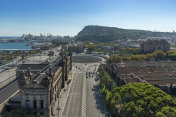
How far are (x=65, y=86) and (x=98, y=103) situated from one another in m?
22.5

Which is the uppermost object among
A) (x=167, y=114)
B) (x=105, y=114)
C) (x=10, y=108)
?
(x=167, y=114)

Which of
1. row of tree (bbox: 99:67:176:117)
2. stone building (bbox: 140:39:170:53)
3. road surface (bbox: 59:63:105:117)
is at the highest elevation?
stone building (bbox: 140:39:170:53)

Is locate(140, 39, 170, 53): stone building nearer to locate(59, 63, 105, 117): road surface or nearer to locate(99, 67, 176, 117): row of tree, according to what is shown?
locate(59, 63, 105, 117): road surface

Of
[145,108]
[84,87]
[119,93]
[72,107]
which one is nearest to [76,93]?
[84,87]

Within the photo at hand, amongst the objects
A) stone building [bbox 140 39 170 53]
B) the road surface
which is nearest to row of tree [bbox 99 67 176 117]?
the road surface

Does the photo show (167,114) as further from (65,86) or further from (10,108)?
(65,86)

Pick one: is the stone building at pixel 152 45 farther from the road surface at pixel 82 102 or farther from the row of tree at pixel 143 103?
the row of tree at pixel 143 103

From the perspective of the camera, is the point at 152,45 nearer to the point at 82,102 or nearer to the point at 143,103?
the point at 82,102

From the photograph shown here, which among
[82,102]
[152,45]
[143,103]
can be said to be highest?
[152,45]

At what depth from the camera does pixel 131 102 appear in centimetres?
3897

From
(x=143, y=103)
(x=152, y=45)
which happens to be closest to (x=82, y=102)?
(x=143, y=103)

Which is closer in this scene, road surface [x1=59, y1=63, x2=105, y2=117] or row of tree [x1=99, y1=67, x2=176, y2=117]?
row of tree [x1=99, y1=67, x2=176, y2=117]

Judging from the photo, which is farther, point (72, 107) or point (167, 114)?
point (72, 107)

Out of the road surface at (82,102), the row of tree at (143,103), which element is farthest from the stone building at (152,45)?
the row of tree at (143,103)
